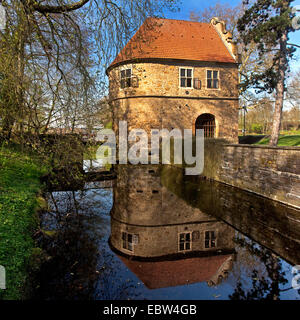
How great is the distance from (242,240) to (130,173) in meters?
9.09

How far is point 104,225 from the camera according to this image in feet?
19.7

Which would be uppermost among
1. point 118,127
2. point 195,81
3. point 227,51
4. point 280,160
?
point 227,51

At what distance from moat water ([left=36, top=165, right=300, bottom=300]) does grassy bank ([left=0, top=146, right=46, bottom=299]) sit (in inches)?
15.1

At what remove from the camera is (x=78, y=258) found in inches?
173

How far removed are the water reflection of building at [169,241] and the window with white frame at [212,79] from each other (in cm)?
1306

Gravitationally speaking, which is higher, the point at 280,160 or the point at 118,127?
the point at 118,127

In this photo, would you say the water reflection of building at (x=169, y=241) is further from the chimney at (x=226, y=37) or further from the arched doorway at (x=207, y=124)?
the chimney at (x=226, y=37)

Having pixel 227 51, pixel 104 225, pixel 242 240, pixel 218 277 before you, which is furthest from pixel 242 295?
pixel 227 51

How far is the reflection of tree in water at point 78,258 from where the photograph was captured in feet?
11.4

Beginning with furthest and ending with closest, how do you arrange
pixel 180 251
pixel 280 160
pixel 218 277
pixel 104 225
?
pixel 280 160 → pixel 104 225 → pixel 180 251 → pixel 218 277

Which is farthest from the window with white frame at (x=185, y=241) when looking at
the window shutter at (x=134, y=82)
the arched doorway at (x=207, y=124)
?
the arched doorway at (x=207, y=124)

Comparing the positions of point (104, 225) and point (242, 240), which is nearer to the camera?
point (242, 240)

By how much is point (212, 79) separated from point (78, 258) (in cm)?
1754
